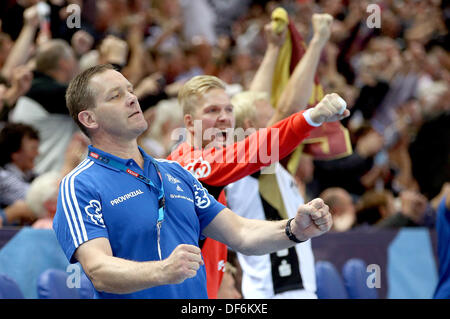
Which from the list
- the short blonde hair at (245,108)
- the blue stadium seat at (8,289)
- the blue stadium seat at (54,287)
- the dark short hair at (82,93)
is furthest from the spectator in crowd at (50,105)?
the dark short hair at (82,93)

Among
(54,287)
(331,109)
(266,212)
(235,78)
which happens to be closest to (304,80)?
(266,212)

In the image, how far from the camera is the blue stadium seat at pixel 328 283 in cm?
505

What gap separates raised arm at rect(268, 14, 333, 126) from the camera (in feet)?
13.8

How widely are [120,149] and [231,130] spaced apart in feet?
3.63

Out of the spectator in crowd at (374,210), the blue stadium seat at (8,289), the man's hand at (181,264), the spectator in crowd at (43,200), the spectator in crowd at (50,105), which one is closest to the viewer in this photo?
the man's hand at (181,264)

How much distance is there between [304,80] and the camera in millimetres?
4207

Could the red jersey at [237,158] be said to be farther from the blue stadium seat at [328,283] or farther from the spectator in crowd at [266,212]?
the blue stadium seat at [328,283]

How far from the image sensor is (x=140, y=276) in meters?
2.37

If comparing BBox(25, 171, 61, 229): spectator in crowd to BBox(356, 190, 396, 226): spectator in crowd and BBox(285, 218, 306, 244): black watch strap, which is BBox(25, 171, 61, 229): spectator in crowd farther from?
BBox(356, 190, 396, 226): spectator in crowd

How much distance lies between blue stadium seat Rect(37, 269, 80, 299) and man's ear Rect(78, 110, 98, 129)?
71.7 inches

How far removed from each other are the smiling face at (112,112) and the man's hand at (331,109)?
0.80m

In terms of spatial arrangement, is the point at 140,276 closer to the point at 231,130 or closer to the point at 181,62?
the point at 231,130

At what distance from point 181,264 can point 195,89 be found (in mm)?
1721

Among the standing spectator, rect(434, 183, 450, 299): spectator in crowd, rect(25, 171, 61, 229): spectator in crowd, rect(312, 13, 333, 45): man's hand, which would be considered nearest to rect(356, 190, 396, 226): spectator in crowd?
the standing spectator
